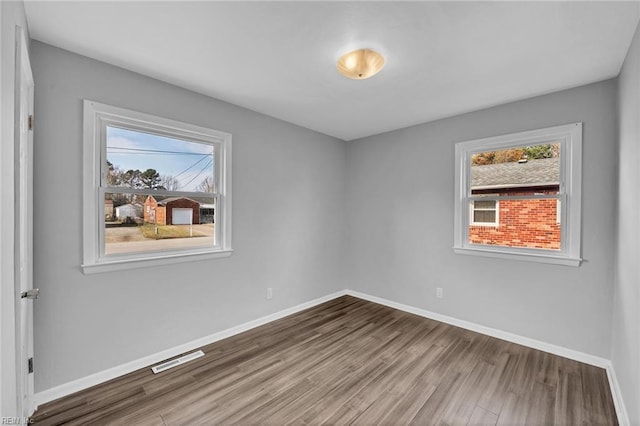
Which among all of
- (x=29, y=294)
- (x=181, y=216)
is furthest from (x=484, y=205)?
(x=29, y=294)

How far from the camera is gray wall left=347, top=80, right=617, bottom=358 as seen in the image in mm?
2527

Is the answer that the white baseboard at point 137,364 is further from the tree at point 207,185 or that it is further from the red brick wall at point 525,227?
the red brick wall at point 525,227

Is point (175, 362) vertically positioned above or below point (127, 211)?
below

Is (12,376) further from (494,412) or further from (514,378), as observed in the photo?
(514,378)

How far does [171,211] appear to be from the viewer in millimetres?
2717

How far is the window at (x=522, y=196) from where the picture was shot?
2.70 metres

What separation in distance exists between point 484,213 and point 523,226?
403mm

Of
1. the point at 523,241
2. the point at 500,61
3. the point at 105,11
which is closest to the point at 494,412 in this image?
the point at 523,241

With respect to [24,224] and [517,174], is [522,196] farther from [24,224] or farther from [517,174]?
[24,224]

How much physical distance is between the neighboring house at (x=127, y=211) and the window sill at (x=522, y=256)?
11.5ft

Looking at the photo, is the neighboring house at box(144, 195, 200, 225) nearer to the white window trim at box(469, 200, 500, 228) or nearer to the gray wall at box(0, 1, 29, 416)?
the gray wall at box(0, 1, 29, 416)

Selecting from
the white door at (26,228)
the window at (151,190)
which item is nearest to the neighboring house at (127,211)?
the window at (151,190)

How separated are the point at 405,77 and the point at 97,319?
3.33 meters

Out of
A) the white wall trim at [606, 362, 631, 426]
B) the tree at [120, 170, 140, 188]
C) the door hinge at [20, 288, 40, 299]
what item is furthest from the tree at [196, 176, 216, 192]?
the white wall trim at [606, 362, 631, 426]
